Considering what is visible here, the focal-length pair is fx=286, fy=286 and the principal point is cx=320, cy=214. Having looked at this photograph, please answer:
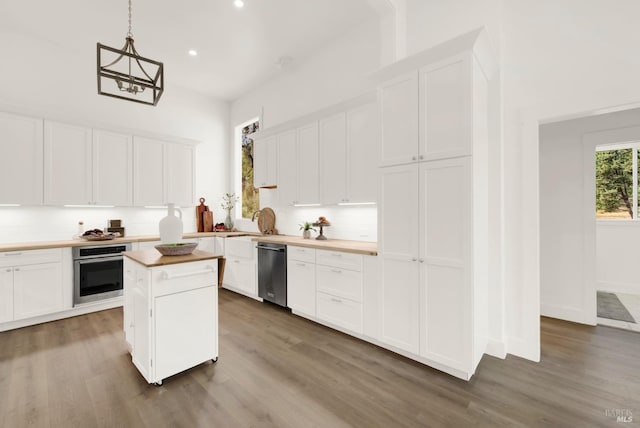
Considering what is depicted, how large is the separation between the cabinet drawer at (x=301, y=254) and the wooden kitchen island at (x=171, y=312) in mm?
1262

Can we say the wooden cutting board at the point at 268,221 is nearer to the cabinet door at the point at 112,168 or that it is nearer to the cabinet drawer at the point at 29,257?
the cabinet door at the point at 112,168

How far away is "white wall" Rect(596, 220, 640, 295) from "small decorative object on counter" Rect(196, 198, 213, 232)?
6905mm

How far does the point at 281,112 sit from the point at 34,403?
176 inches

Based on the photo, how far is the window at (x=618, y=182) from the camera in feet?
15.6

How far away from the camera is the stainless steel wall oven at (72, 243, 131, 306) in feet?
12.2

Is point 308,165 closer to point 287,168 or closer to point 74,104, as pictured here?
point 287,168

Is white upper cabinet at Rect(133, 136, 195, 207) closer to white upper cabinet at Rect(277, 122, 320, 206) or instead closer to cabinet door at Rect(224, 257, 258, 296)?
cabinet door at Rect(224, 257, 258, 296)

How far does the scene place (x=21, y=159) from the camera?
3621mm

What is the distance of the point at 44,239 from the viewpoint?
4031mm

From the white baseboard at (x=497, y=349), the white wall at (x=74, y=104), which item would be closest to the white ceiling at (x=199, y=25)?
the white wall at (x=74, y=104)

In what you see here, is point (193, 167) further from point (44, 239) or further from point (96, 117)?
point (44, 239)

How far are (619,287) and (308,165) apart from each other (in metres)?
5.28

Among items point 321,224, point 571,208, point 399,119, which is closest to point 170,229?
point 321,224

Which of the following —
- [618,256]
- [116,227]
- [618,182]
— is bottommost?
[618,256]
